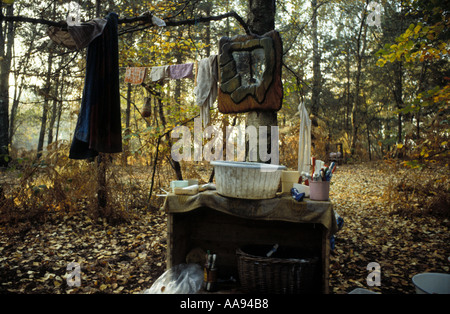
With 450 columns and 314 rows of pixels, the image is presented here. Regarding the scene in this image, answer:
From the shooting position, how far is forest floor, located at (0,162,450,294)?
3.38 meters

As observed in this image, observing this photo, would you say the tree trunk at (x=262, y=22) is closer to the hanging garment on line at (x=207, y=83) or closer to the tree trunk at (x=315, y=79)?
the hanging garment on line at (x=207, y=83)

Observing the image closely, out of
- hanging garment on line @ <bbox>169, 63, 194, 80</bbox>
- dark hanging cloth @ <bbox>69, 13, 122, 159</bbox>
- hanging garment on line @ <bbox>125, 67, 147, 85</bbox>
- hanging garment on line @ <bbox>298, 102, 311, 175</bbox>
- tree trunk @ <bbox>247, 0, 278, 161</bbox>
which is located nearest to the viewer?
dark hanging cloth @ <bbox>69, 13, 122, 159</bbox>

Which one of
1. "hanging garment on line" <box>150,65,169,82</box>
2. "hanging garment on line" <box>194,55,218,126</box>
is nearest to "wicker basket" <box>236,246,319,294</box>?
"hanging garment on line" <box>194,55,218,126</box>

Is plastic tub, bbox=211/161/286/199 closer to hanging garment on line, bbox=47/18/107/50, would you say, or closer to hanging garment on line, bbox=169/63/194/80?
hanging garment on line, bbox=47/18/107/50

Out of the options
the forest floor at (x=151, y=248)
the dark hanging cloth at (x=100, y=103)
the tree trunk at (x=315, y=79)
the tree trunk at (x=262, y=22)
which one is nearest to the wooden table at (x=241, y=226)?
the forest floor at (x=151, y=248)

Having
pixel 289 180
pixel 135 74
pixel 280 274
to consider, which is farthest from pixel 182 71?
pixel 280 274

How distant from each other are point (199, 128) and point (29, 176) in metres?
3.73

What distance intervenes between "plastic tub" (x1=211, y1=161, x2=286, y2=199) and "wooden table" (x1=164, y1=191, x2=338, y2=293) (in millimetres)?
92

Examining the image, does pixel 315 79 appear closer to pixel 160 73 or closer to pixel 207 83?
pixel 160 73

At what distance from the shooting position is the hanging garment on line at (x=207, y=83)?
4.30m

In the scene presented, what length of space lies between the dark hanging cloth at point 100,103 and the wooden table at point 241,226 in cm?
111

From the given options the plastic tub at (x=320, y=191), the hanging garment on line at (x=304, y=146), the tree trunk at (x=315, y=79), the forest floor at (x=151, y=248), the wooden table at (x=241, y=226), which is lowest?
the forest floor at (x=151, y=248)

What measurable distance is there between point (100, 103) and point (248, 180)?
2.00 m
